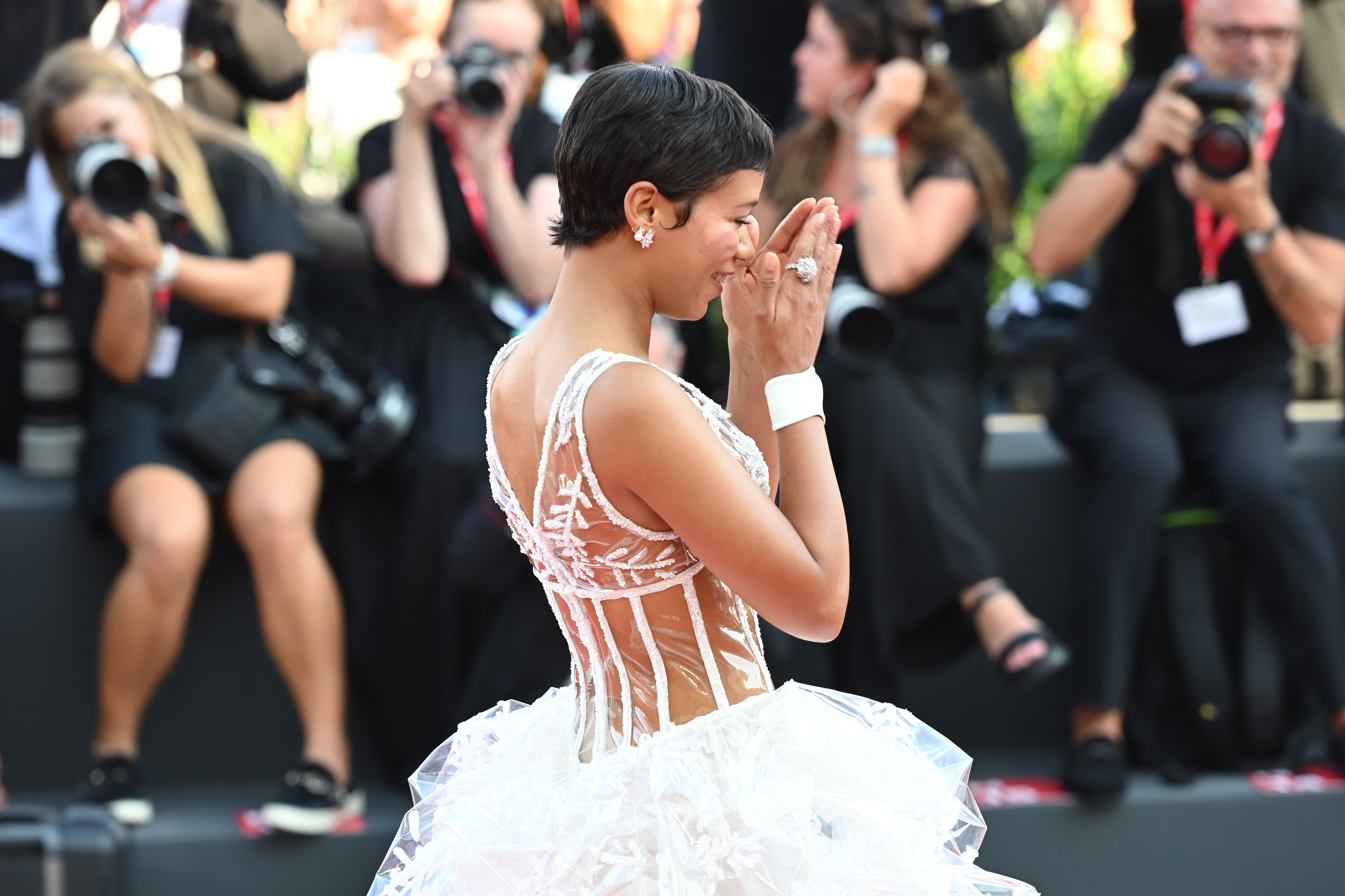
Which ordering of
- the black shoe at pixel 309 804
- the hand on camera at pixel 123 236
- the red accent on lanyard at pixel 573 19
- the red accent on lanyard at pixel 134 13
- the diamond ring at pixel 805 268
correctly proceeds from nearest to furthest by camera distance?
the diamond ring at pixel 805 268 → the black shoe at pixel 309 804 → the hand on camera at pixel 123 236 → the red accent on lanyard at pixel 134 13 → the red accent on lanyard at pixel 573 19

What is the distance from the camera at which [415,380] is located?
391cm

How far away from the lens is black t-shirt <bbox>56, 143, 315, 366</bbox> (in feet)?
12.5

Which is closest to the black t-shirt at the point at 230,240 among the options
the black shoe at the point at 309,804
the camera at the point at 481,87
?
the camera at the point at 481,87

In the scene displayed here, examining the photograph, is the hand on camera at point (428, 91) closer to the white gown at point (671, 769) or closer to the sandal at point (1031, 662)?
the sandal at point (1031, 662)

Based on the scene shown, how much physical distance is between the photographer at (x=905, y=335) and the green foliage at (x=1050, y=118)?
143 cm

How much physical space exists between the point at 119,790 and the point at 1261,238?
2.91m

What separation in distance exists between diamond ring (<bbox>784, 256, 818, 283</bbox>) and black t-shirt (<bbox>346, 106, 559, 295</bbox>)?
2.19 metres

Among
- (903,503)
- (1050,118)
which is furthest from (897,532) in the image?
(1050,118)

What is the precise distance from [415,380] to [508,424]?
212cm

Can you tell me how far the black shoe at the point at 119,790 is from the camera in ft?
11.5

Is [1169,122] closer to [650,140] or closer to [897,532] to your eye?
[897,532]

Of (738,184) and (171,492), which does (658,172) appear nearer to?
(738,184)

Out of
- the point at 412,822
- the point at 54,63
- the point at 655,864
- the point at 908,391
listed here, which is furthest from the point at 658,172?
the point at 54,63

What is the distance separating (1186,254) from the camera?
393 cm
